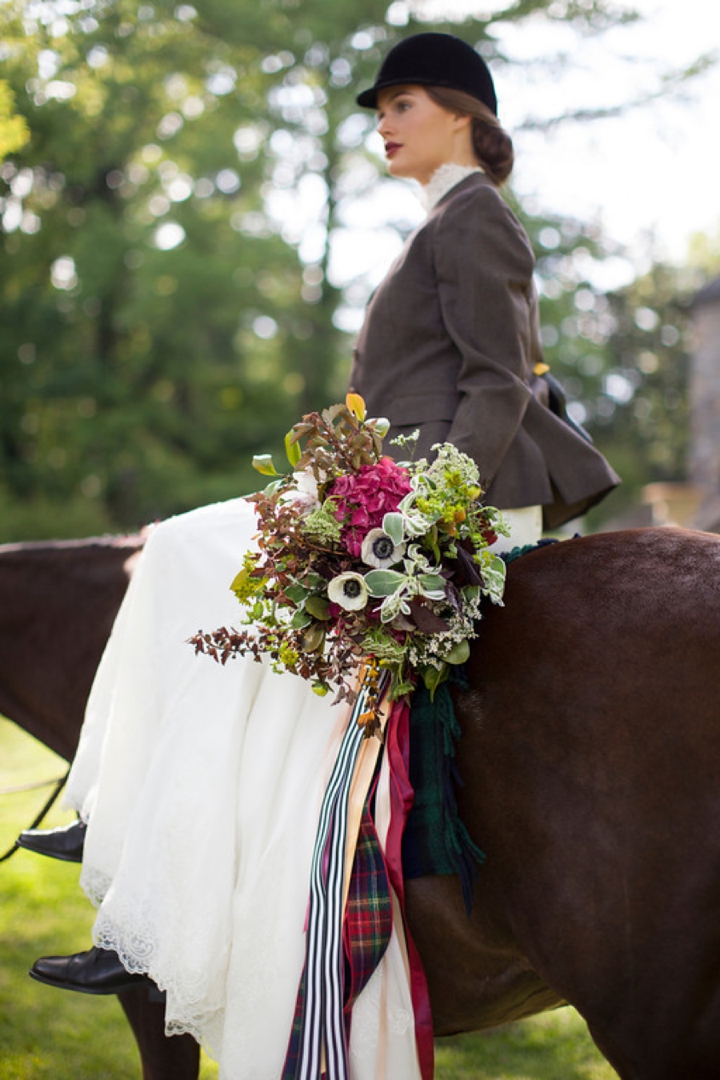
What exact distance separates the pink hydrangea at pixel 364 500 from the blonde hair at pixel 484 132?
1.28 m

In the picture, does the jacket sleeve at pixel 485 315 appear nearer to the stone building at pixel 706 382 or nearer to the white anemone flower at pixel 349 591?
the white anemone flower at pixel 349 591

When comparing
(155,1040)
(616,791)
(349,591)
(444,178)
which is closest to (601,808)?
(616,791)

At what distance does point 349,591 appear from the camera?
2045mm

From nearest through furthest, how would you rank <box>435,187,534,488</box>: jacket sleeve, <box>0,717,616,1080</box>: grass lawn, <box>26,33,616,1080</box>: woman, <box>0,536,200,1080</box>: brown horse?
<box>26,33,616,1080</box>: woman, <box>435,187,534,488</box>: jacket sleeve, <box>0,536,200,1080</box>: brown horse, <box>0,717,616,1080</box>: grass lawn

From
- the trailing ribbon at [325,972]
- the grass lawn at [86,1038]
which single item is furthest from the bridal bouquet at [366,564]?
the grass lawn at [86,1038]

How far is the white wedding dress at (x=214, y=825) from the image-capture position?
6.82 feet

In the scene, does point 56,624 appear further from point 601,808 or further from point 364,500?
point 601,808

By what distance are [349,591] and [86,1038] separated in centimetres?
A: 327

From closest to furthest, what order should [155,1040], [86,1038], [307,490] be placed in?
[307,490] < [155,1040] < [86,1038]

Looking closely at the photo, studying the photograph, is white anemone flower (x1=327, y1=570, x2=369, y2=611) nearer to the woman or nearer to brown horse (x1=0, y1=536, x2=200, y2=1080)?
the woman

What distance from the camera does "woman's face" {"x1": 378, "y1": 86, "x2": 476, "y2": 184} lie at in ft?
8.83

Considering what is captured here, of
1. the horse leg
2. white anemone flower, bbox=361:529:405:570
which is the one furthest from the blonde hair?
the horse leg

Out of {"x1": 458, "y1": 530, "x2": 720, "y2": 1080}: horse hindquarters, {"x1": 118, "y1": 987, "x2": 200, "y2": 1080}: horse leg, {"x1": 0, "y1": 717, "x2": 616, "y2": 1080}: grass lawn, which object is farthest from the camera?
{"x1": 0, "y1": 717, "x2": 616, "y2": 1080}: grass lawn

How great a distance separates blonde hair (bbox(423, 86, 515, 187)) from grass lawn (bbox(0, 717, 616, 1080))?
2982 millimetres
